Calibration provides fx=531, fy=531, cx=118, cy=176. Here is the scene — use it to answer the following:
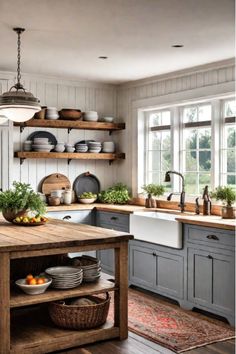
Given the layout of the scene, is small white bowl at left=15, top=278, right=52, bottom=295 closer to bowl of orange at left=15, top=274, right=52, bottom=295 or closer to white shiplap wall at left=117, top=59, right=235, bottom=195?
bowl of orange at left=15, top=274, right=52, bottom=295

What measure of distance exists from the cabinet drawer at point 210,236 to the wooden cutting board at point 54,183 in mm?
2465

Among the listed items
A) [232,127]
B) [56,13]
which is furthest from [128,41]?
[232,127]

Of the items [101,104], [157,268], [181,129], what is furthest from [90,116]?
[157,268]

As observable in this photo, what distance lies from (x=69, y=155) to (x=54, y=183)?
0.46m

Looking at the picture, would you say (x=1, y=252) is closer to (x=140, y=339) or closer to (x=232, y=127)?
(x=140, y=339)

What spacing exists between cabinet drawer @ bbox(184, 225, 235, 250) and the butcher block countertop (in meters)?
0.05

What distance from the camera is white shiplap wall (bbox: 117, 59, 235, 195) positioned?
19.6 feet

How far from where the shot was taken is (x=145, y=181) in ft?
24.5

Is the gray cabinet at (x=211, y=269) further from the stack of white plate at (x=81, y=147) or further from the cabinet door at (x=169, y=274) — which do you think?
the stack of white plate at (x=81, y=147)

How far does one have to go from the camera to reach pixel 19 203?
191 inches

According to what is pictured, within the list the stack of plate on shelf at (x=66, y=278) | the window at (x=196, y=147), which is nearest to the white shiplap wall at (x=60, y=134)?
the window at (x=196, y=147)

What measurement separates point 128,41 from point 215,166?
1918 mm

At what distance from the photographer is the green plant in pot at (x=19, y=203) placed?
485cm

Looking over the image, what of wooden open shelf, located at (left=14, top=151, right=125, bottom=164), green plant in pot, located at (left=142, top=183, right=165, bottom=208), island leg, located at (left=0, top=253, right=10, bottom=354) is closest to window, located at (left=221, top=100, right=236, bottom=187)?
green plant in pot, located at (left=142, top=183, right=165, bottom=208)
